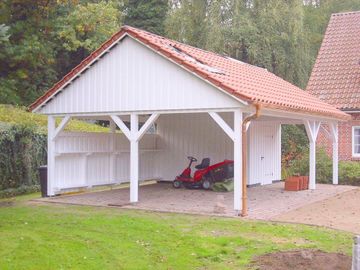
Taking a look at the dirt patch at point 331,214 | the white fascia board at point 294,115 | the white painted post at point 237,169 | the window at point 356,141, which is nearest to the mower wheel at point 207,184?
the white fascia board at point 294,115

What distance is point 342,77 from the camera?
87.4 feet

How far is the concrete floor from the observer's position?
14211 mm

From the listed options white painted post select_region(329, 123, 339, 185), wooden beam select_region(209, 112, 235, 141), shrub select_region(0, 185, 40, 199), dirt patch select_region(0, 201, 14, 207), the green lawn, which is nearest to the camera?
the green lawn

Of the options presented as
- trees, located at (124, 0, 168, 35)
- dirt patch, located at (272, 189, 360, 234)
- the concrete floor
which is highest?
trees, located at (124, 0, 168, 35)

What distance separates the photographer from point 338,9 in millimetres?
44031

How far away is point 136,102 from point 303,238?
6803mm

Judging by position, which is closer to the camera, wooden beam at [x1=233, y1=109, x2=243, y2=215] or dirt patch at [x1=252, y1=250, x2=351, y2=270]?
dirt patch at [x1=252, y1=250, x2=351, y2=270]

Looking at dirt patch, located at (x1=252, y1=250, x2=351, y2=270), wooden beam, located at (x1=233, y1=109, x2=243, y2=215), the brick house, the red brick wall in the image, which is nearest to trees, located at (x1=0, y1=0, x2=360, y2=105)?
the brick house

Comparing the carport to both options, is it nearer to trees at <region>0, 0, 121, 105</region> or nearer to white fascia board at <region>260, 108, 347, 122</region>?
white fascia board at <region>260, 108, 347, 122</region>

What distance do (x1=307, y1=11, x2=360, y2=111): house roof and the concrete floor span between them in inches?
247

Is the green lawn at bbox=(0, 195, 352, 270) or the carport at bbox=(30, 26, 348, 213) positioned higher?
the carport at bbox=(30, 26, 348, 213)

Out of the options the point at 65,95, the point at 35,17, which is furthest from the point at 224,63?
the point at 35,17

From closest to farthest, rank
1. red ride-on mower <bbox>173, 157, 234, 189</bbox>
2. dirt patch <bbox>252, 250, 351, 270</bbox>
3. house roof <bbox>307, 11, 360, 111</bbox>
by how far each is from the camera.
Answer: dirt patch <bbox>252, 250, 351, 270</bbox> < red ride-on mower <bbox>173, 157, 234, 189</bbox> < house roof <bbox>307, 11, 360, 111</bbox>

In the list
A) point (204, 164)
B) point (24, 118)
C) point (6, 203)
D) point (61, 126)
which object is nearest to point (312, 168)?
point (204, 164)
